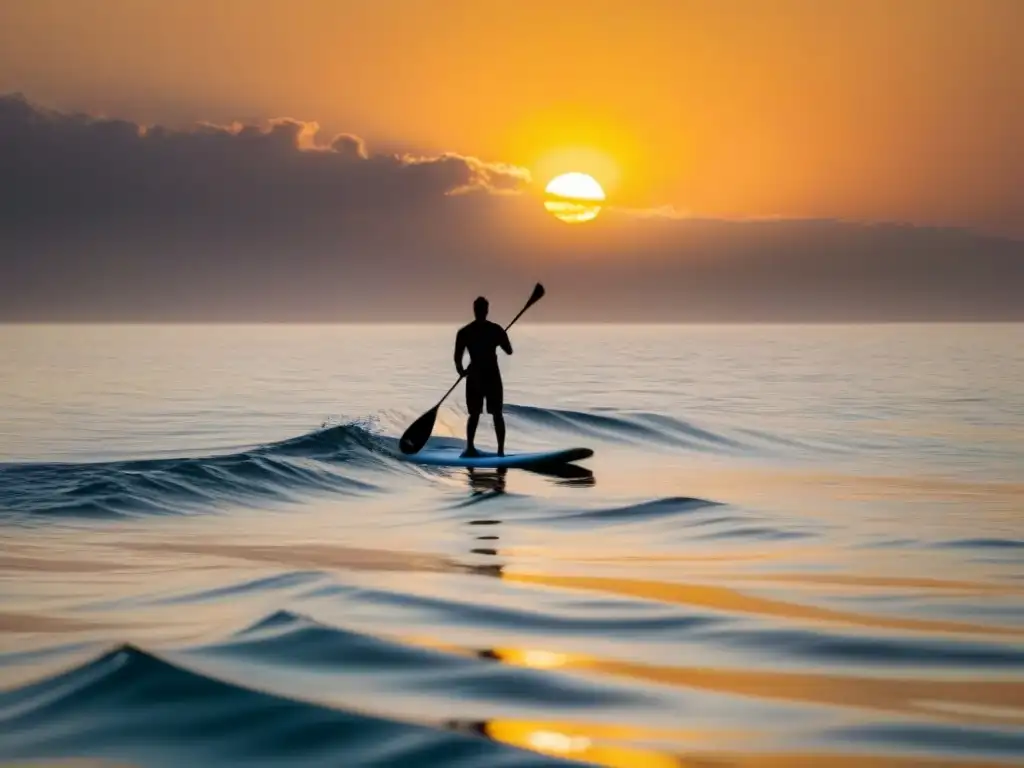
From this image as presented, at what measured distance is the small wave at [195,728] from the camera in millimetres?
5426

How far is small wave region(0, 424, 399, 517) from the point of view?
1408 centimetres

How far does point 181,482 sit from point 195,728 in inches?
401

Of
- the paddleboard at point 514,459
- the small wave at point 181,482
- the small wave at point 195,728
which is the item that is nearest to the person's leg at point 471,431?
the paddleboard at point 514,459

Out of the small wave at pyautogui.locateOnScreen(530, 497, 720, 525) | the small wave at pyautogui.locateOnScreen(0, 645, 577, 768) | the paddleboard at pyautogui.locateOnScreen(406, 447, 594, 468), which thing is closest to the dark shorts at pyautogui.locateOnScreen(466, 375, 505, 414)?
the paddleboard at pyautogui.locateOnScreen(406, 447, 594, 468)

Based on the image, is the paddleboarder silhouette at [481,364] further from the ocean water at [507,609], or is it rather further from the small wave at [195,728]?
the small wave at [195,728]

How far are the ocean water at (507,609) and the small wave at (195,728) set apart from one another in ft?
0.06

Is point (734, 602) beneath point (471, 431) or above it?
beneath

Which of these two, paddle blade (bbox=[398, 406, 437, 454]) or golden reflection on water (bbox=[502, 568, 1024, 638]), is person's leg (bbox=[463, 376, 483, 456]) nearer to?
paddle blade (bbox=[398, 406, 437, 454])

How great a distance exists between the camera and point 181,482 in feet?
51.1

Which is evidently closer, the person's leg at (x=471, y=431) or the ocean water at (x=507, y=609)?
the ocean water at (x=507, y=609)

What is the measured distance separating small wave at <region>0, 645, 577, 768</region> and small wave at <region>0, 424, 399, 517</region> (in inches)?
301

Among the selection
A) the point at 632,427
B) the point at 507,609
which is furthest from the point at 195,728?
the point at 632,427

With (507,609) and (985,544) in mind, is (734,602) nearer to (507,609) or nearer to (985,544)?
(507,609)

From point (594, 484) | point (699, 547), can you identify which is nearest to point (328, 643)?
point (699, 547)
